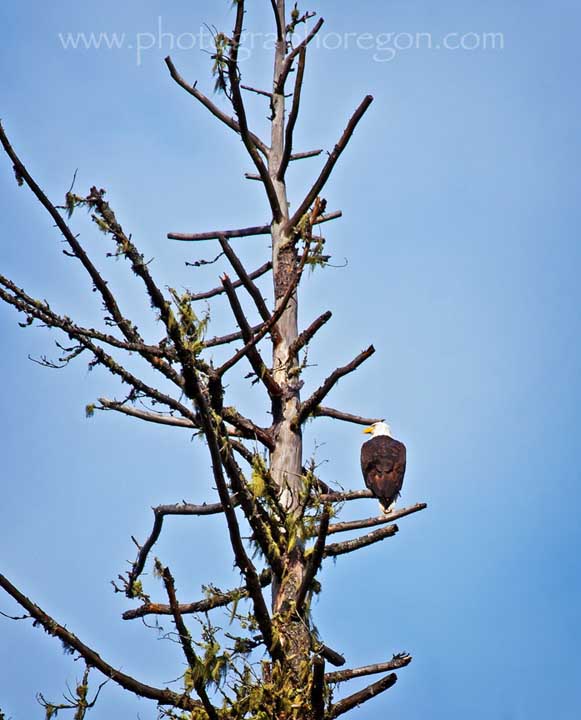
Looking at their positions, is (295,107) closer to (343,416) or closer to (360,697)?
(343,416)

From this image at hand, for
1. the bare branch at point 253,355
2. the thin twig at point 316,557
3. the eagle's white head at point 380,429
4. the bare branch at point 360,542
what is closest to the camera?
the thin twig at point 316,557

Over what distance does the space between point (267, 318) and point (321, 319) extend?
0.37m

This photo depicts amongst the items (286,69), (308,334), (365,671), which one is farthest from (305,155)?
(365,671)

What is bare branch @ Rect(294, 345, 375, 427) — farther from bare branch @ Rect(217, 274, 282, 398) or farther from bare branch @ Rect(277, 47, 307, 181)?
bare branch @ Rect(277, 47, 307, 181)

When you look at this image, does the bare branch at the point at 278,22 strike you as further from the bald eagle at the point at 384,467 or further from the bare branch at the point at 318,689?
the bare branch at the point at 318,689

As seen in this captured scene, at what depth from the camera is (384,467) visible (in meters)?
8.91

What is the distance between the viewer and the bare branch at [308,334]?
20.6ft

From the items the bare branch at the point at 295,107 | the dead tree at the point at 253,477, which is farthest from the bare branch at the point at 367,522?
the bare branch at the point at 295,107

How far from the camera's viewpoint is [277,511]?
219 inches

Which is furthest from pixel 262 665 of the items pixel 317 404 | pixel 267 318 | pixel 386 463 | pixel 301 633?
pixel 386 463

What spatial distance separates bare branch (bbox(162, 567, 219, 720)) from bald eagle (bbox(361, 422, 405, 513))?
12.6 ft

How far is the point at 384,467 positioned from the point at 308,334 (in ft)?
9.43

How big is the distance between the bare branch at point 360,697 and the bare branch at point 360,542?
0.93 m

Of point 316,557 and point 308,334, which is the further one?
point 308,334
